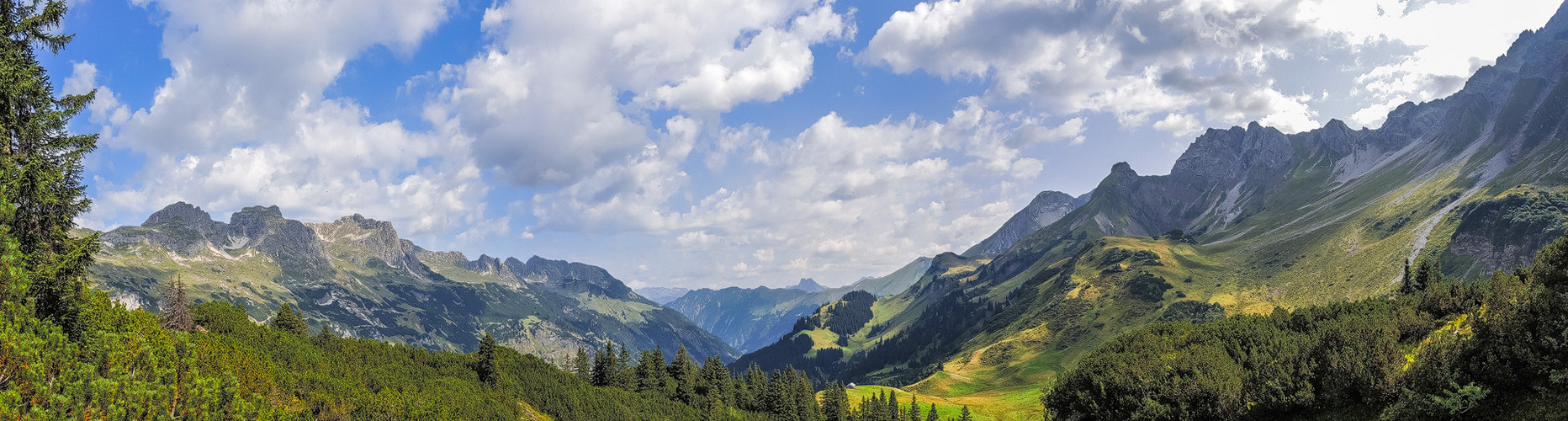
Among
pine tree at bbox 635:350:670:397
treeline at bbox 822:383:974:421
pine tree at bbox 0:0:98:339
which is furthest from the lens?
treeline at bbox 822:383:974:421

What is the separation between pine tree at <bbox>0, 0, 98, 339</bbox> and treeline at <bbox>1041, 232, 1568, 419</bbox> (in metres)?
72.6

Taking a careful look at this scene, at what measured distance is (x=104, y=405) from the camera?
22453mm

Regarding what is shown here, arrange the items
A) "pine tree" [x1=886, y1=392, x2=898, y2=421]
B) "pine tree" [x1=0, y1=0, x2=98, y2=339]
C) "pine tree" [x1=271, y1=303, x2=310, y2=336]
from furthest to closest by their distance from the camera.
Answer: "pine tree" [x1=886, y1=392, x2=898, y2=421] → "pine tree" [x1=271, y1=303, x2=310, y2=336] → "pine tree" [x1=0, y1=0, x2=98, y2=339]

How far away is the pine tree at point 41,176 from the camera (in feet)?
80.0

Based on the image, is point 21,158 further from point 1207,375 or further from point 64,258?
point 1207,375

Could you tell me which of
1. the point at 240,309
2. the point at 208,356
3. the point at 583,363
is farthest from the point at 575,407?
the point at 208,356

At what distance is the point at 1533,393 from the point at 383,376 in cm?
11226

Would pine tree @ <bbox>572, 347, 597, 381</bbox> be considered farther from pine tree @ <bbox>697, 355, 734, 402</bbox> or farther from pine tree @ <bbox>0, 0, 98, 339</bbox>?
pine tree @ <bbox>0, 0, 98, 339</bbox>

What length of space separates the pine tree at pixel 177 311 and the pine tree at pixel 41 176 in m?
60.9

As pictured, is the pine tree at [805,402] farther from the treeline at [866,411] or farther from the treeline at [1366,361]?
the treeline at [1366,361]

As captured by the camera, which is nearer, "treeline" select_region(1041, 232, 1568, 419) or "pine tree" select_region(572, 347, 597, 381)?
"treeline" select_region(1041, 232, 1568, 419)

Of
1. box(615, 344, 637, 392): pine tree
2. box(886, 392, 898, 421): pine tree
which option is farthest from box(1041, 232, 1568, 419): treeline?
box(615, 344, 637, 392): pine tree

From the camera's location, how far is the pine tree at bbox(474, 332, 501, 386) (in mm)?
116938

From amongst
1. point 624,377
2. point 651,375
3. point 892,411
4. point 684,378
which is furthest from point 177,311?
point 892,411
